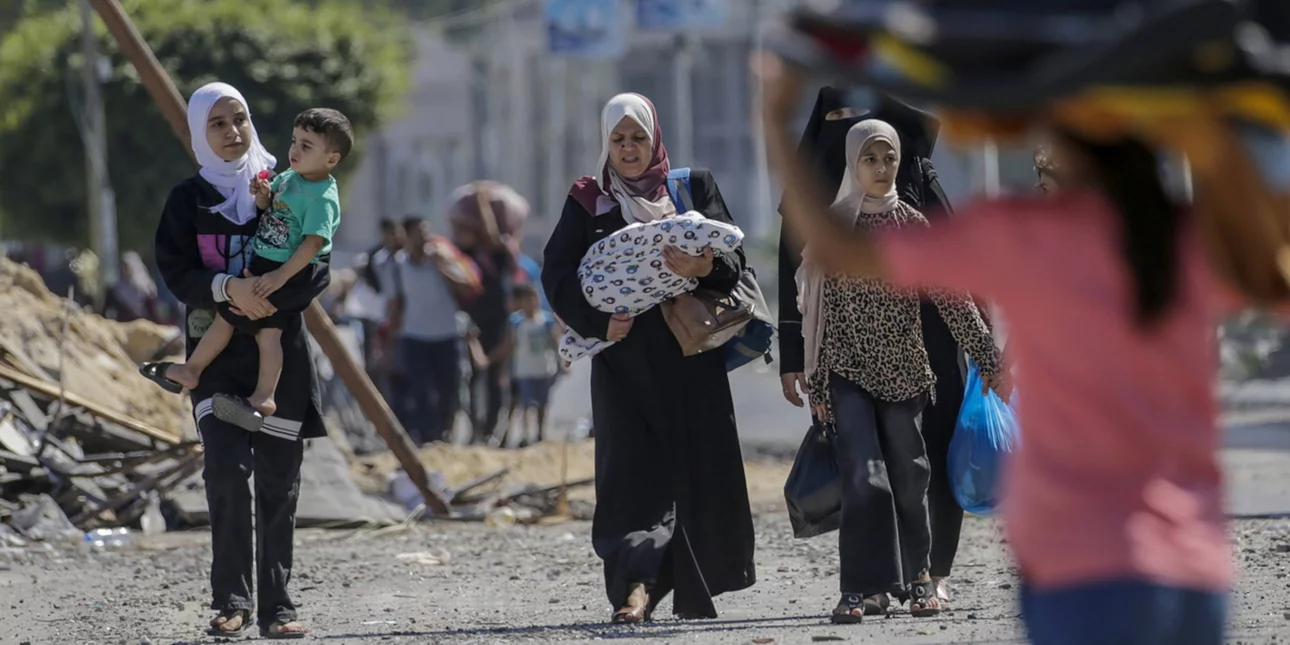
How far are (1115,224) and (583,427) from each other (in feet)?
47.2

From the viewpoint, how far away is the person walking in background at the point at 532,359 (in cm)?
1630

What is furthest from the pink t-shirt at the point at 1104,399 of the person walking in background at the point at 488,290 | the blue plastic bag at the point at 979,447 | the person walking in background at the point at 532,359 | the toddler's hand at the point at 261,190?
the person walking in background at the point at 488,290

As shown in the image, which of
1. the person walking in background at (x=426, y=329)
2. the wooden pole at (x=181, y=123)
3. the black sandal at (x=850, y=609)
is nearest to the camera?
the black sandal at (x=850, y=609)

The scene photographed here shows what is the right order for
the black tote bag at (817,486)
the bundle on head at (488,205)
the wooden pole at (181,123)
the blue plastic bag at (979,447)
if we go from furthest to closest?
the bundle on head at (488,205), the wooden pole at (181,123), the black tote bag at (817,486), the blue plastic bag at (979,447)

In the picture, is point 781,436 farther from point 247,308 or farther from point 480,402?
point 247,308

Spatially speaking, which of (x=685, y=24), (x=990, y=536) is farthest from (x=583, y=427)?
(x=685, y=24)

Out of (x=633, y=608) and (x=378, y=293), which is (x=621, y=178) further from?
(x=378, y=293)

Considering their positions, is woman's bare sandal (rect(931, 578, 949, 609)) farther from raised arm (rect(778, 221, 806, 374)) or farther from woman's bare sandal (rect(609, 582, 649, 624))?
woman's bare sandal (rect(609, 582, 649, 624))

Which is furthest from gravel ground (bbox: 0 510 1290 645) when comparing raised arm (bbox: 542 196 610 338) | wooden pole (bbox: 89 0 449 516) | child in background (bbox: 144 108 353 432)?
raised arm (bbox: 542 196 610 338)

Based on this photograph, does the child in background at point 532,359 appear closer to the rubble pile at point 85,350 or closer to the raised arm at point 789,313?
the rubble pile at point 85,350

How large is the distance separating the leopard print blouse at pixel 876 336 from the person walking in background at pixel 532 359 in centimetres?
931

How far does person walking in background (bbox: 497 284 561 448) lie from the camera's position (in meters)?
16.3

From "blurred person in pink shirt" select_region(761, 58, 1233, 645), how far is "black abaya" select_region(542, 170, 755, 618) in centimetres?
384

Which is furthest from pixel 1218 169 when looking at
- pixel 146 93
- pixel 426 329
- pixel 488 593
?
pixel 146 93
